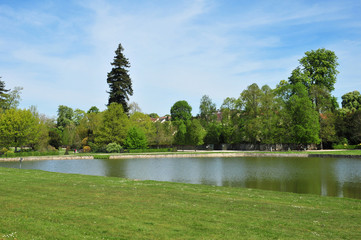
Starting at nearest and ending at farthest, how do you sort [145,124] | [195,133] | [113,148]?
[113,148]
[195,133]
[145,124]

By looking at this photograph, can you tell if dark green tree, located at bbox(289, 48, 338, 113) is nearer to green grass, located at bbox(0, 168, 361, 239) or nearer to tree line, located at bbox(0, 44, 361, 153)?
tree line, located at bbox(0, 44, 361, 153)

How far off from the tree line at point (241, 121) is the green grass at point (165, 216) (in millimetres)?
43666

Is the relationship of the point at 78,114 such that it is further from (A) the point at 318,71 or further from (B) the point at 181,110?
(A) the point at 318,71

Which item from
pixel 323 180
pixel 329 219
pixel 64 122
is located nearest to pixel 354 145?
pixel 323 180

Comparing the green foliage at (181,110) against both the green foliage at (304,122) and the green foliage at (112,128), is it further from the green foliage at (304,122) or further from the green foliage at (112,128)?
the green foliage at (304,122)

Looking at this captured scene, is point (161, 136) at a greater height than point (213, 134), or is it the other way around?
point (213, 134)

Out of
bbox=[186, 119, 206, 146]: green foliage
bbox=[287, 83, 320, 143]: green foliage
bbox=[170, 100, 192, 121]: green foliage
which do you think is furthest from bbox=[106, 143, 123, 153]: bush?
bbox=[170, 100, 192, 121]: green foliage

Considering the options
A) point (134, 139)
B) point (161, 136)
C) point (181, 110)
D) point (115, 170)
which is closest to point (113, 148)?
point (134, 139)

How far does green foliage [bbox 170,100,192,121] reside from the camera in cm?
11000

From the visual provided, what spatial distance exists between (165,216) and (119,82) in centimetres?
6394

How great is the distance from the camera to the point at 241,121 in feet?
214

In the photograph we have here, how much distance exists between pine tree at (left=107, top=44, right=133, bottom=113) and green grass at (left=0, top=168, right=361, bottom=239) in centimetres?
5856

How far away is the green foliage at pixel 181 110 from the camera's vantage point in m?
110

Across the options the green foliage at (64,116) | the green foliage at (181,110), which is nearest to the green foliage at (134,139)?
the green foliage at (64,116)
